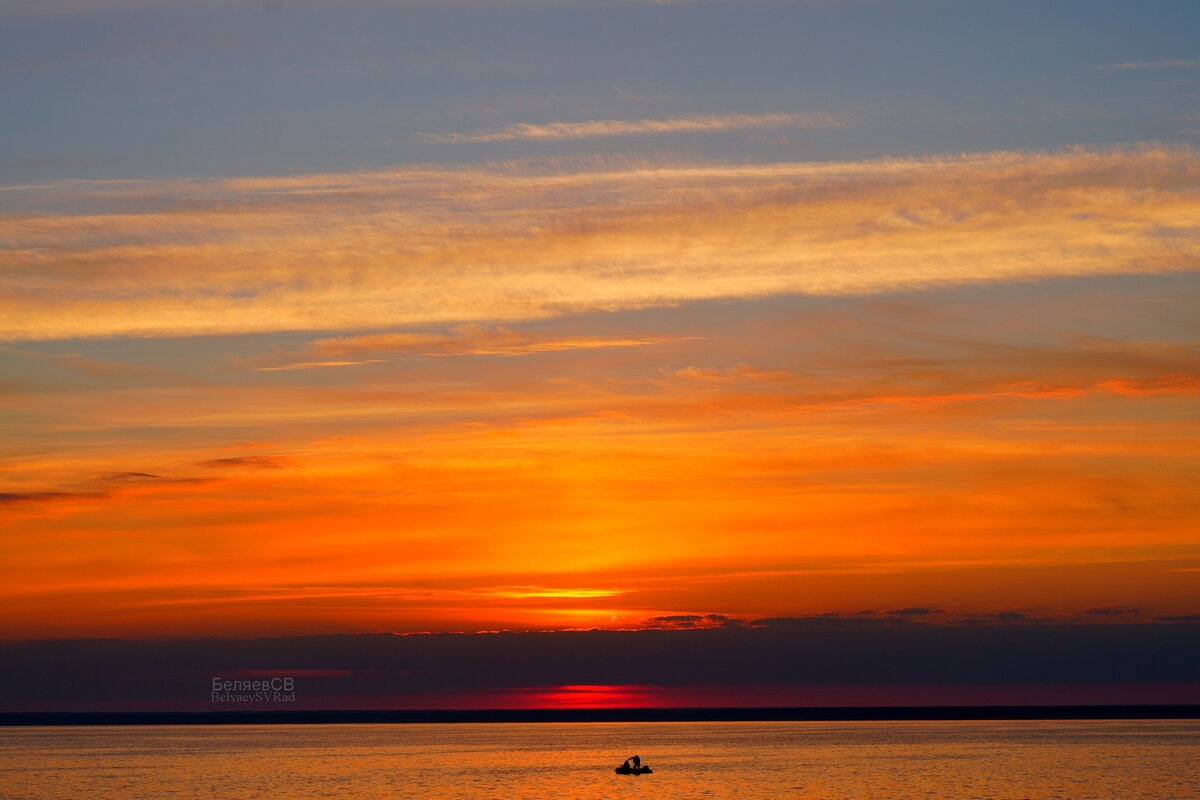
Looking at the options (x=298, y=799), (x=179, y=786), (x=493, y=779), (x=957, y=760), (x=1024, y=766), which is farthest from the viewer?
(x=957, y=760)

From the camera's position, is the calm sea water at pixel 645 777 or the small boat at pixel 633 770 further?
the small boat at pixel 633 770

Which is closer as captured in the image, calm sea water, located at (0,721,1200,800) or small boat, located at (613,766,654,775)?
calm sea water, located at (0,721,1200,800)

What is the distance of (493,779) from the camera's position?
137 m

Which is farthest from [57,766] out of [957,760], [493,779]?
[957,760]

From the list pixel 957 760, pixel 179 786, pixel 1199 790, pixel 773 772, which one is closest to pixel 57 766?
pixel 179 786

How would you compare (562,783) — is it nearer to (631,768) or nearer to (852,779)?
(631,768)

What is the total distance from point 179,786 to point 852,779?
208 feet

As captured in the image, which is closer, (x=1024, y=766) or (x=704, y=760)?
(x=1024, y=766)

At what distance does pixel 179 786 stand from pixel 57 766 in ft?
175

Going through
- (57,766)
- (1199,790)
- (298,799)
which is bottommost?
(1199,790)

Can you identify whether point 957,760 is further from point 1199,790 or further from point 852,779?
point 1199,790

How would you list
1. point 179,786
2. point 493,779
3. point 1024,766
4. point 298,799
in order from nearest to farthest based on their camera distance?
point 298,799 → point 179,786 → point 493,779 → point 1024,766

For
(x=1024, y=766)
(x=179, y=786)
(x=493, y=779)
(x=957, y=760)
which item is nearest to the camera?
(x=179, y=786)

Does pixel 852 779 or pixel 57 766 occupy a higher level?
pixel 57 766
